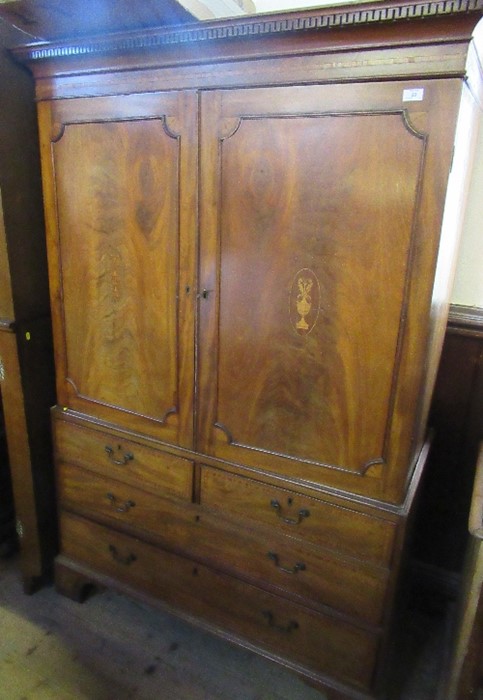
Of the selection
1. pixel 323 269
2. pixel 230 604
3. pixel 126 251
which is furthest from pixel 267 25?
pixel 230 604

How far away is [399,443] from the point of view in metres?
1.10

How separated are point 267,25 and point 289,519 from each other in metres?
1.10

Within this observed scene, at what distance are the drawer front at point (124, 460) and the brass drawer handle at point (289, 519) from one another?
0.82 ft

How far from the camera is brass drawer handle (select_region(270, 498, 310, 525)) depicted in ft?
4.07

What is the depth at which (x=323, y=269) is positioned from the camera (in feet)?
3.49

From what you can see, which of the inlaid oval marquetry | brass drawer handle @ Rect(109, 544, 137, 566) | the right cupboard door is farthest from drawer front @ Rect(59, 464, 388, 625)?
the inlaid oval marquetry

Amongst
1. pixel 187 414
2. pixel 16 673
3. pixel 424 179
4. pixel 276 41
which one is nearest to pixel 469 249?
pixel 424 179

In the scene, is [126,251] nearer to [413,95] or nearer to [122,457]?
[122,457]

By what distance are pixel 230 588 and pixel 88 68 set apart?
4.64ft

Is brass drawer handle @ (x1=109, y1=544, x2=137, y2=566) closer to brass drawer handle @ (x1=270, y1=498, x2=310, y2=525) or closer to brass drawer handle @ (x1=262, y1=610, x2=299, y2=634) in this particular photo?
brass drawer handle @ (x1=262, y1=610, x2=299, y2=634)

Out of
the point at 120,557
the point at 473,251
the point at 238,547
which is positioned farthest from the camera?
the point at 120,557

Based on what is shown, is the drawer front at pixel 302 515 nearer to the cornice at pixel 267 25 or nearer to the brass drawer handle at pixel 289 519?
the brass drawer handle at pixel 289 519

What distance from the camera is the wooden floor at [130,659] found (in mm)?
1455

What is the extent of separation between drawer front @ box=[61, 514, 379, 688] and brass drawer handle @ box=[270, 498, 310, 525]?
250 mm
